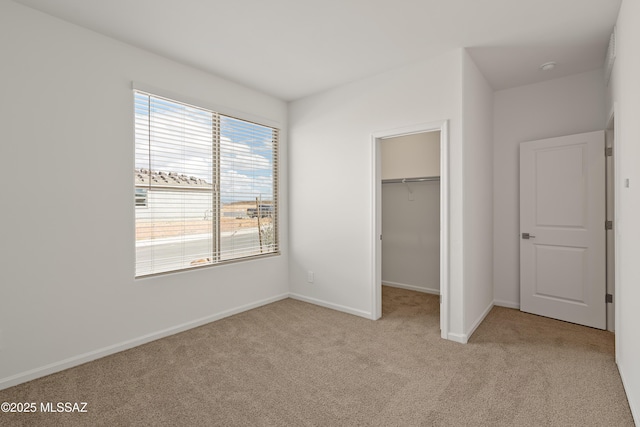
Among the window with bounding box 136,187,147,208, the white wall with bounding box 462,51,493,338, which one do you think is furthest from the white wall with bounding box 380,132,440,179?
the window with bounding box 136,187,147,208

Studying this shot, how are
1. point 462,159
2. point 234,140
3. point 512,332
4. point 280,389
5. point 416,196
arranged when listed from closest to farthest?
point 280,389
point 462,159
point 512,332
point 234,140
point 416,196

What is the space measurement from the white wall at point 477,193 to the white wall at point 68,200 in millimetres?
2778

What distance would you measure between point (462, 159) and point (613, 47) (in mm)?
1377

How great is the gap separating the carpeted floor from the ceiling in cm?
263

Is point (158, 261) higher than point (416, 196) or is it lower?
lower

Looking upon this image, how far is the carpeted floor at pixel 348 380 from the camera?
1.90m

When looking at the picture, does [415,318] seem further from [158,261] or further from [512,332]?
[158,261]

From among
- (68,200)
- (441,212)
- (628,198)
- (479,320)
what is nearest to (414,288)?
(479,320)

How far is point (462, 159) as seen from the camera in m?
2.90

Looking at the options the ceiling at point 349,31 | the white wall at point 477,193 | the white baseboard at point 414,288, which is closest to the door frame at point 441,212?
the white wall at point 477,193

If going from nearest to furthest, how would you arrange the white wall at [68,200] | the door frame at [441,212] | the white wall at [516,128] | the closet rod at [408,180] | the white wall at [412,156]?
the white wall at [68,200], the door frame at [441,212], the white wall at [516,128], the closet rod at [408,180], the white wall at [412,156]

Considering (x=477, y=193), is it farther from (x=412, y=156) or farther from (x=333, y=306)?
(x=333, y=306)

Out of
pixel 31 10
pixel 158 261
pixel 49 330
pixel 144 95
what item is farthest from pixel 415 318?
pixel 31 10

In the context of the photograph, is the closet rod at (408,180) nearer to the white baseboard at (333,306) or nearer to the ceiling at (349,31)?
the ceiling at (349,31)
